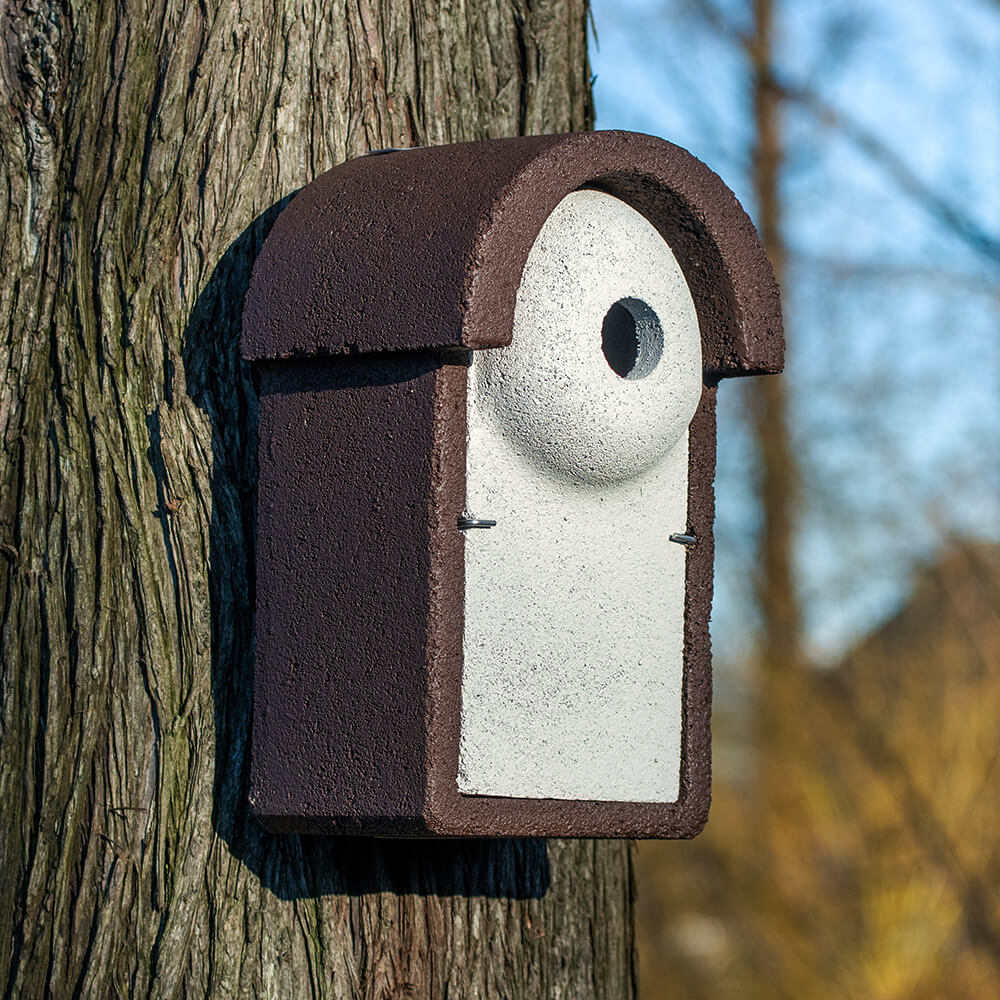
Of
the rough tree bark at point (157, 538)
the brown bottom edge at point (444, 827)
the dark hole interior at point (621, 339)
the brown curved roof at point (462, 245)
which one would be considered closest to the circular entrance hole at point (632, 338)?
the dark hole interior at point (621, 339)

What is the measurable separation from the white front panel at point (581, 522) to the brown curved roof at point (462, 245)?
6cm

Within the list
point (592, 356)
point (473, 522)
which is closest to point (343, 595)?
point (473, 522)

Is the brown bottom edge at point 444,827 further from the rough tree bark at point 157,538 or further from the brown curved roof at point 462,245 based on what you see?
the brown curved roof at point 462,245

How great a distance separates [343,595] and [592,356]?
0.45m

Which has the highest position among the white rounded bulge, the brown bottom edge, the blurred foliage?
the white rounded bulge

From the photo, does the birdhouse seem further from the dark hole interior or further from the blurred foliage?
the blurred foliage

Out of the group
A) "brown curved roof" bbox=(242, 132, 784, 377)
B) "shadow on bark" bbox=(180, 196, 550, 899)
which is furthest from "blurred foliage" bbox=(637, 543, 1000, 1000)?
"shadow on bark" bbox=(180, 196, 550, 899)

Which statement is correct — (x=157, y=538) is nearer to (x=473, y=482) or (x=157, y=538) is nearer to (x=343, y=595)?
(x=343, y=595)

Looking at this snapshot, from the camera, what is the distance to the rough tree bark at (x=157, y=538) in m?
1.88

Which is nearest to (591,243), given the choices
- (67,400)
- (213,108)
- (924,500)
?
(213,108)

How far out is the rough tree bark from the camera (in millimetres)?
1882

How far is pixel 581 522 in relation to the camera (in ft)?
6.27

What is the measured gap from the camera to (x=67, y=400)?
197 cm

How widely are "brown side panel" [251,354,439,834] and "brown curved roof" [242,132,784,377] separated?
64 millimetres
